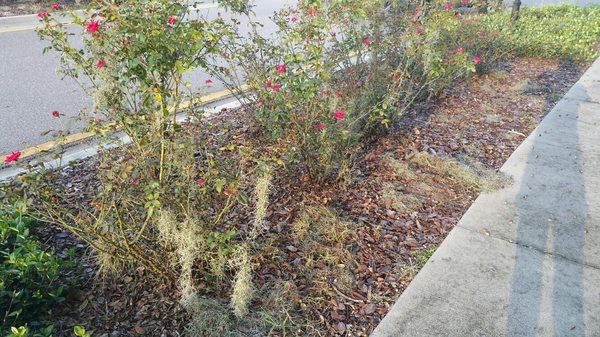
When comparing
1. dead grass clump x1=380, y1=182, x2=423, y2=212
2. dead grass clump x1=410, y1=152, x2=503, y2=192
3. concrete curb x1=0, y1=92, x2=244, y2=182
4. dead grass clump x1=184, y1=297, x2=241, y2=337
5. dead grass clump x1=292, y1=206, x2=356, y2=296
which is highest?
concrete curb x1=0, y1=92, x2=244, y2=182

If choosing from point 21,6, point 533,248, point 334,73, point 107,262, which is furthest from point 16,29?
point 533,248

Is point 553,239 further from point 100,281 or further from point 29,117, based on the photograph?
point 29,117

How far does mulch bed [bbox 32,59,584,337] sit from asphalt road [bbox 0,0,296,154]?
1.28 metres

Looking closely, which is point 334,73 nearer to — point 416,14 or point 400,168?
point 416,14

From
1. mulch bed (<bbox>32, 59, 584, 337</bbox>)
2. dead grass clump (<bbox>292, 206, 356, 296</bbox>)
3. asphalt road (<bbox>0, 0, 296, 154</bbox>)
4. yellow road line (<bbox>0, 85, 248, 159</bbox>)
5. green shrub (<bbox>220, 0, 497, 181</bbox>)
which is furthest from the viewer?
asphalt road (<bbox>0, 0, 296, 154</bbox>)

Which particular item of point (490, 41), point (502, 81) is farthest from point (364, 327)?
point (490, 41)

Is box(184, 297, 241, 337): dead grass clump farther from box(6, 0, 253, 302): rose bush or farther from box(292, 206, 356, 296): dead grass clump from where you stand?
box(292, 206, 356, 296): dead grass clump

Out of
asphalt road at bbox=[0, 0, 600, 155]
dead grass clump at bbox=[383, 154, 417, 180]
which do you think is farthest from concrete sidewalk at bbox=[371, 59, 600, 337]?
asphalt road at bbox=[0, 0, 600, 155]

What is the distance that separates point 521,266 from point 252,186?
74.4 inches

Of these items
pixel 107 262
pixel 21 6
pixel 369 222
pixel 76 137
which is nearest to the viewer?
pixel 107 262

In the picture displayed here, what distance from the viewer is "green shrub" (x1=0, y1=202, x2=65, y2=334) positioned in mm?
2303

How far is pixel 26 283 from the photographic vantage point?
241 centimetres

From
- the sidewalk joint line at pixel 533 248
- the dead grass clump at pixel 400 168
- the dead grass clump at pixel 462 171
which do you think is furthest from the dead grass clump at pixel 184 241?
the dead grass clump at pixel 462 171

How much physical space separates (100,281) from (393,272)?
→ 1.68 m
